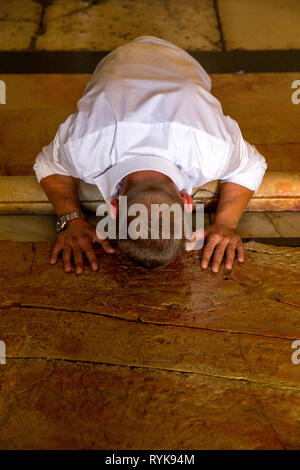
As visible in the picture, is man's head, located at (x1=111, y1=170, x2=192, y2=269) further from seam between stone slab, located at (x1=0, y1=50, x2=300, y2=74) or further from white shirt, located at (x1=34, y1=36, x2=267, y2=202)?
seam between stone slab, located at (x1=0, y1=50, x2=300, y2=74)

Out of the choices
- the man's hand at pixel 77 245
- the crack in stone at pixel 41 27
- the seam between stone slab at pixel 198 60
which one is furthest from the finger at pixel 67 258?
the crack in stone at pixel 41 27

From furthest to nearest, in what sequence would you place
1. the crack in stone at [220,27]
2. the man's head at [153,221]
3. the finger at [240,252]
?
the crack in stone at [220,27] → the finger at [240,252] → the man's head at [153,221]

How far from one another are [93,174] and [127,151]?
9.0 inches

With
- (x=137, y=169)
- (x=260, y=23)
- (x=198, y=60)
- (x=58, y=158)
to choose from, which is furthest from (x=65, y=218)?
(x=260, y=23)

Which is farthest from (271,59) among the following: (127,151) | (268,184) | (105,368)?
(105,368)

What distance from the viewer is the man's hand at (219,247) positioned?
2.03 metres

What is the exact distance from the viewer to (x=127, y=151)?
2.01 m

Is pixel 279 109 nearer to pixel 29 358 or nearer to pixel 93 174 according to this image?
pixel 93 174

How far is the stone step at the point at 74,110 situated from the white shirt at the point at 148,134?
77cm

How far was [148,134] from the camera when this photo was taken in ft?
6.59

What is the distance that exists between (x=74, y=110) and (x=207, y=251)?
1703mm

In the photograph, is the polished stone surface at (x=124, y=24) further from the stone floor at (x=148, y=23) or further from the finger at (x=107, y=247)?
the finger at (x=107, y=247)

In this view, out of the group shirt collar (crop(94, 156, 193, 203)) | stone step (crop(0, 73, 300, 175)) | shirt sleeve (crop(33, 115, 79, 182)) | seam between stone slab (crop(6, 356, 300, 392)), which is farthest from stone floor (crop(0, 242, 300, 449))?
stone step (crop(0, 73, 300, 175))

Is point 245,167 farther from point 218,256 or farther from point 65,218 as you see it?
point 65,218
